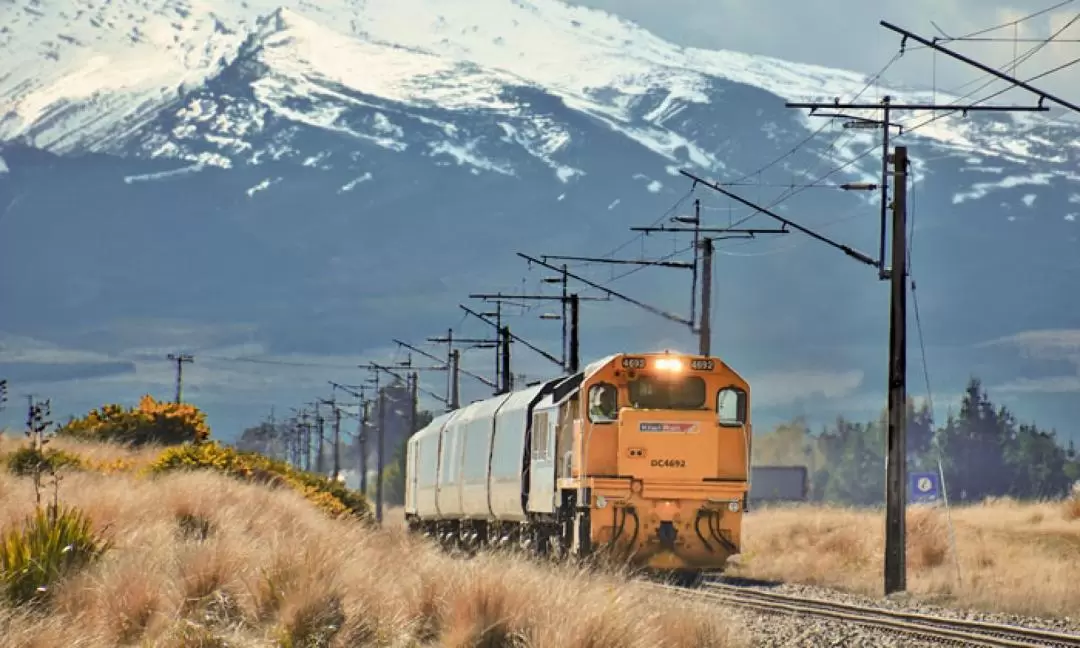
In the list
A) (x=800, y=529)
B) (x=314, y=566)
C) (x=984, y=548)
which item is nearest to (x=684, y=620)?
(x=314, y=566)

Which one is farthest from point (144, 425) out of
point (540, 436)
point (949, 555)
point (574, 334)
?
point (949, 555)

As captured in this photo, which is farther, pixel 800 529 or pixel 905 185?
pixel 800 529

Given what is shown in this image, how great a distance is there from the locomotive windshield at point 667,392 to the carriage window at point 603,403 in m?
0.38

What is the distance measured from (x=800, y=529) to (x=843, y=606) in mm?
25053

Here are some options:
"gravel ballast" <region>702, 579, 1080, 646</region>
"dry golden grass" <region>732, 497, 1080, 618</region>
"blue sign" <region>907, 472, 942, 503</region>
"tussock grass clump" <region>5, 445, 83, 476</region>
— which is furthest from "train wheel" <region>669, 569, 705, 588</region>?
"tussock grass clump" <region>5, 445, 83, 476</region>

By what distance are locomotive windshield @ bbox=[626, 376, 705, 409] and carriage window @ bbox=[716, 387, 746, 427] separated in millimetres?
356

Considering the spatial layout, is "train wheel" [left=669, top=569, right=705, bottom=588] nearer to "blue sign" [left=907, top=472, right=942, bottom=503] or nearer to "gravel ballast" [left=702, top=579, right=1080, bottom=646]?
"gravel ballast" [left=702, top=579, right=1080, bottom=646]

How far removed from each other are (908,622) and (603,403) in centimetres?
863

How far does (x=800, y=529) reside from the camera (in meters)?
53.2

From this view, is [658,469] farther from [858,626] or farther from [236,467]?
[236,467]

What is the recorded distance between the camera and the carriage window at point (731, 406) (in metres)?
33.3

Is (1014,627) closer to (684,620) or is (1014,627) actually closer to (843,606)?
(843,606)

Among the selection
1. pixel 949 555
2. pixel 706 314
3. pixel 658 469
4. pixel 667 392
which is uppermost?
pixel 706 314

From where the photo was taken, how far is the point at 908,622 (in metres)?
25.5
